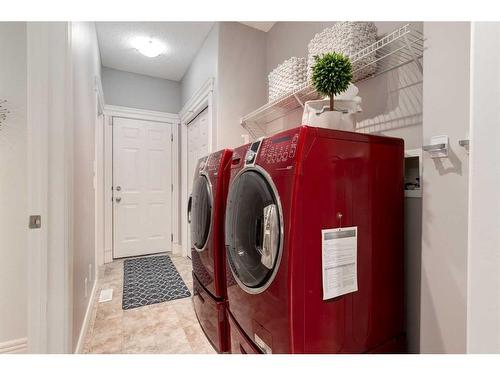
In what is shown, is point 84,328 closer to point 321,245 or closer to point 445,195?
point 321,245

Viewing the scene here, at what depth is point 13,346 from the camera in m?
1.52

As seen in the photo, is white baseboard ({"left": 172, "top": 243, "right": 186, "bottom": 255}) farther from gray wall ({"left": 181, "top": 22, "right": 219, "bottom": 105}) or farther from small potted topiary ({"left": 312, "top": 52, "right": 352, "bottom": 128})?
small potted topiary ({"left": 312, "top": 52, "right": 352, "bottom": 128})

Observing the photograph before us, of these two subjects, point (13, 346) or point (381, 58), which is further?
point (13, 346)

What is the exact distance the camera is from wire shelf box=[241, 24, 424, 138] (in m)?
1.16

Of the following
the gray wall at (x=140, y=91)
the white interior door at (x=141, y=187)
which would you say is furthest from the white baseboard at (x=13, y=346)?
the gray wall at (x=140, y=91)

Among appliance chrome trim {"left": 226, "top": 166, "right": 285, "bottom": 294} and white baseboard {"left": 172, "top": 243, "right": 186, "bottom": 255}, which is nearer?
appliance chrome trim {"left": 226, "top": 166, "right": 285, "bottom": 294}

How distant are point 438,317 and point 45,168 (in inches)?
67.2

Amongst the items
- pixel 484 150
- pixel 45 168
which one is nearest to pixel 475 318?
pixel 484 150

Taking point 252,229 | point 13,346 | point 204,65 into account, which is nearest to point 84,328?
point 13,346

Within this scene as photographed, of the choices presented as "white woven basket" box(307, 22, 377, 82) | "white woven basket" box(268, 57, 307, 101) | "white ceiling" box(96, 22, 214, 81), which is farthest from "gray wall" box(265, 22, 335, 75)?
"white ceiling" box(96, 22, 214, 81)

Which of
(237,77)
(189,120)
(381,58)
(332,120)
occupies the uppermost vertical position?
(237,77)

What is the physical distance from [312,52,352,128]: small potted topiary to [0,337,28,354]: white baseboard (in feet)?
7.16

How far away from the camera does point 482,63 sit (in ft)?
1.57

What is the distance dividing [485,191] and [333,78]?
2.78 feet
